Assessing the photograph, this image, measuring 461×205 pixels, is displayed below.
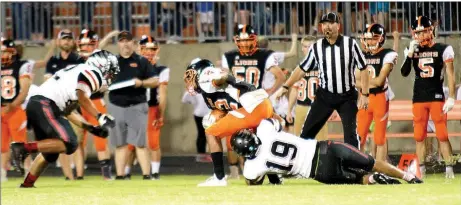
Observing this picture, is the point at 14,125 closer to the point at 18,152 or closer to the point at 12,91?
the point at 12,91

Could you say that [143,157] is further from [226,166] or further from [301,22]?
[301,22]

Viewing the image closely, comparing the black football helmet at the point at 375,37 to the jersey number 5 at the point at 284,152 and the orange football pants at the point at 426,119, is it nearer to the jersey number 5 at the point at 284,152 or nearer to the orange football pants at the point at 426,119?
the orange football pants at the point at 426,119

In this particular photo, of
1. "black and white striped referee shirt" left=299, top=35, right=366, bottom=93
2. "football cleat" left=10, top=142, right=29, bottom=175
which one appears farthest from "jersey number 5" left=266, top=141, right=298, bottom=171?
"football cleat" left=10, top=142, right=29, bottom=175

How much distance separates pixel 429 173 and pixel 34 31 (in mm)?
6973

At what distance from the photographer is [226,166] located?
59.8ft

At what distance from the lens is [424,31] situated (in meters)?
14.9

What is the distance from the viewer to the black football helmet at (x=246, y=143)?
1216cm

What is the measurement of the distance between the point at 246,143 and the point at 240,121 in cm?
78

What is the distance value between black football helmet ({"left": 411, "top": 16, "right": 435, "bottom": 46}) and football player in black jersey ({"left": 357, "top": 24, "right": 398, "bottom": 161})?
0.41m

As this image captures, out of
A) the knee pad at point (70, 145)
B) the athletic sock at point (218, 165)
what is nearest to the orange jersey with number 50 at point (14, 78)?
the knee pad at point (70, 145)

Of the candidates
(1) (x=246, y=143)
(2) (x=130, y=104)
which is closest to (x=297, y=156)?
(1) (x=246, y=143)

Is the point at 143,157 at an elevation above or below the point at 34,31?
below

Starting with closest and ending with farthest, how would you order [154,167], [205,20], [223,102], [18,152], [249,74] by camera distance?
[18,152] → [223,102] → [249,74] → [154,167] → [205,20]

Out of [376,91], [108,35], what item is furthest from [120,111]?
[376,91]
